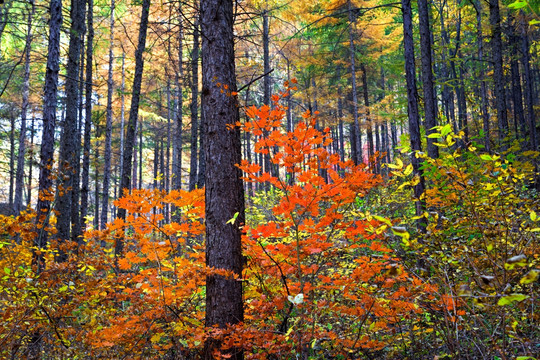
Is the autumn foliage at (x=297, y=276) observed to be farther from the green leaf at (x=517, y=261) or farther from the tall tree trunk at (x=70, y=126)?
the tall tree trunk at (x=70, y=126)

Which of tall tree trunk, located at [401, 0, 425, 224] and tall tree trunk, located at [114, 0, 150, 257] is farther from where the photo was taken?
tall tree trunk, located at [114, 0, 150, 257]

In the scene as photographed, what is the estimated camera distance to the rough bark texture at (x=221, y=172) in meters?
3.61

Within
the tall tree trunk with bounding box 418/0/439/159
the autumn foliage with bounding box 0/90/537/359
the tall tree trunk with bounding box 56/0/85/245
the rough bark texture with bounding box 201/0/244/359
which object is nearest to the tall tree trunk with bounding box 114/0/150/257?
the tall tree trunk with bounding box 56/0/85/245

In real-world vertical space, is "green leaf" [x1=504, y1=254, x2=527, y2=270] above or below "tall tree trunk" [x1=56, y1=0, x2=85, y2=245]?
below

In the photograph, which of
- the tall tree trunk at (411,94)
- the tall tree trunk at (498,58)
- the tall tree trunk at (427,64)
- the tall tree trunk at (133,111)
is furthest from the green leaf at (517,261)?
the tall tree trunk at (498,58)

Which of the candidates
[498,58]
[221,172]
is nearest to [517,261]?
[221,172]

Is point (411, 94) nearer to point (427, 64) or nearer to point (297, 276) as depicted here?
point (427, 64)

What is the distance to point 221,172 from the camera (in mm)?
3725

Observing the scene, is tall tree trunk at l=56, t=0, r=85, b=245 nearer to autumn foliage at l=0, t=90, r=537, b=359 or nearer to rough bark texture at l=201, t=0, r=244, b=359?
autumn foliage at l=0, t=90, r=537, b=359

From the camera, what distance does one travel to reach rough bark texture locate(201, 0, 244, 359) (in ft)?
11.8

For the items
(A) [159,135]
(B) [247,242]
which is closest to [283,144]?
(B) [247,242]

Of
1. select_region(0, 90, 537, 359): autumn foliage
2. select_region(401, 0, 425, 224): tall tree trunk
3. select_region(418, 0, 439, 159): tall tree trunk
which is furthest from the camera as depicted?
select_region(418, 0, 439, 159): tall tree trunk

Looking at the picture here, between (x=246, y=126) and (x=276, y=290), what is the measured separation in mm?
2145

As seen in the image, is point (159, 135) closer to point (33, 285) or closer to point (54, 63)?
point (54, 63)
